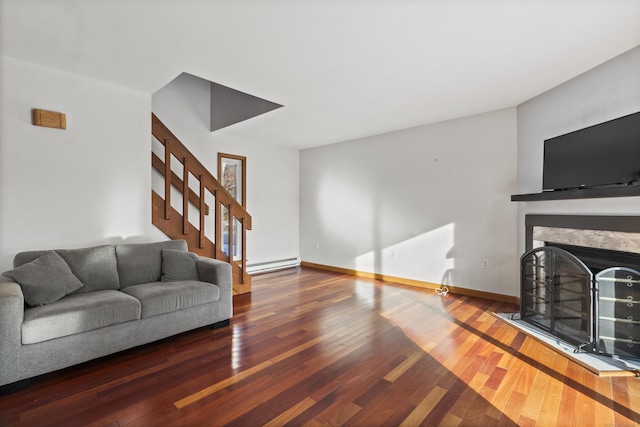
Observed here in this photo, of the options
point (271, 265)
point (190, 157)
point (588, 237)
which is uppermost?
point (190, 157)

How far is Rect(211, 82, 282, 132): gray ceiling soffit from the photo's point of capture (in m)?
4.11

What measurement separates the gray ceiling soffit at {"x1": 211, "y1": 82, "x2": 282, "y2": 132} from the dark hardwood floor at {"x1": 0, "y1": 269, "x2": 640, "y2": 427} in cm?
271

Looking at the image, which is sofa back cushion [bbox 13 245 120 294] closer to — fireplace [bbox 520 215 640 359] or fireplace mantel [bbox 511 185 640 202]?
fireplace [bbox 520 215 640 359]

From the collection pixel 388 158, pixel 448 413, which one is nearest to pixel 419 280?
pixel 388 158

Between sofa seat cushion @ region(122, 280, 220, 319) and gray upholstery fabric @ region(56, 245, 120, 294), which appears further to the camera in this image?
gray upholstery fabric @ region(56, 245, 120, 294)

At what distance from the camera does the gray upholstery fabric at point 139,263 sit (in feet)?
9.86

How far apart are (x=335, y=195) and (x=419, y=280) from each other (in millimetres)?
2174

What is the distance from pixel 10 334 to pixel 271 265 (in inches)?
160

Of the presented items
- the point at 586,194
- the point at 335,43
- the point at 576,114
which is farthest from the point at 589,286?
the point at 335,43

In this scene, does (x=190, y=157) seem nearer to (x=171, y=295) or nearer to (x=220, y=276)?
(x=220, y=276)

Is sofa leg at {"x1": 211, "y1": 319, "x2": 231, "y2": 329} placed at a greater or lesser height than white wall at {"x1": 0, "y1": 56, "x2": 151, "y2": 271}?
lesser

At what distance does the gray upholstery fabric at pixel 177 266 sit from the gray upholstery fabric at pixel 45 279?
729mm

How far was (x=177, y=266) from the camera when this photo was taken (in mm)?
3178

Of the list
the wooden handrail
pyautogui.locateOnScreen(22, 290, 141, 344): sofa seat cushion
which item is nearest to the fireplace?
the wooden handrail
